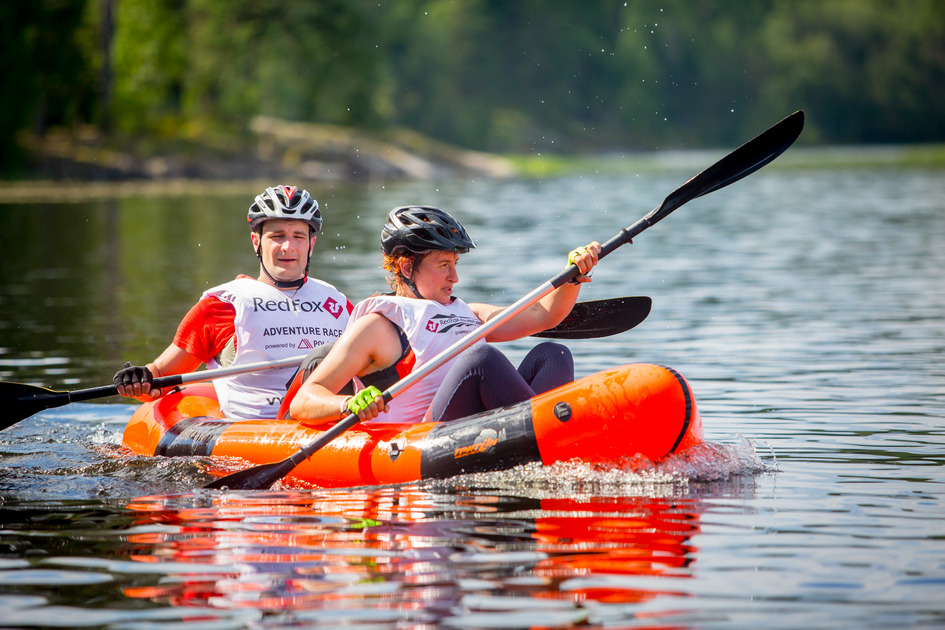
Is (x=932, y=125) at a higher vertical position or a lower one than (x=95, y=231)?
higher

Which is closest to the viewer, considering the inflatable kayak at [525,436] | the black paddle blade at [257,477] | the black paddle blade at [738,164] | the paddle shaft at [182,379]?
the inflatable kayak at [525,436]

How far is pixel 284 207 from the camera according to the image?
25.2 ft

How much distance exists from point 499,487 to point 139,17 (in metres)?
47.6

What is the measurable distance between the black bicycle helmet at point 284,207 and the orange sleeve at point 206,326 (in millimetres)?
549

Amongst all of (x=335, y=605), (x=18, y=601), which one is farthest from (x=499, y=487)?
(x=18, y=601)

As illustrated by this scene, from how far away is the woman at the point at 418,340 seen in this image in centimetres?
642

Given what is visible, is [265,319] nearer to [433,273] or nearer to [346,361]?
[346,361]

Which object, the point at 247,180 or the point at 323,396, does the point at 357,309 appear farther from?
the point at 247,180

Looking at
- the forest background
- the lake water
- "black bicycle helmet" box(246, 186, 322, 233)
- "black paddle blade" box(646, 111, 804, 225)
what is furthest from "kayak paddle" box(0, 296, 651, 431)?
the forest background

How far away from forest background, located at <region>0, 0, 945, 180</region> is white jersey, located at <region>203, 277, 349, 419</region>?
35.3 m

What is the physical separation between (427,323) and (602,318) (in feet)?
5.49

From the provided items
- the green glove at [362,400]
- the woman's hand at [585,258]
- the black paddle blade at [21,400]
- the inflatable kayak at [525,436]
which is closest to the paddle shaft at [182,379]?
the black paddle blade at [21,400]

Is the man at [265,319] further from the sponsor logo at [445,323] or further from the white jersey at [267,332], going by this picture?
the sponsor logo at [445,323]

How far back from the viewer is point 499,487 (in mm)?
6449
